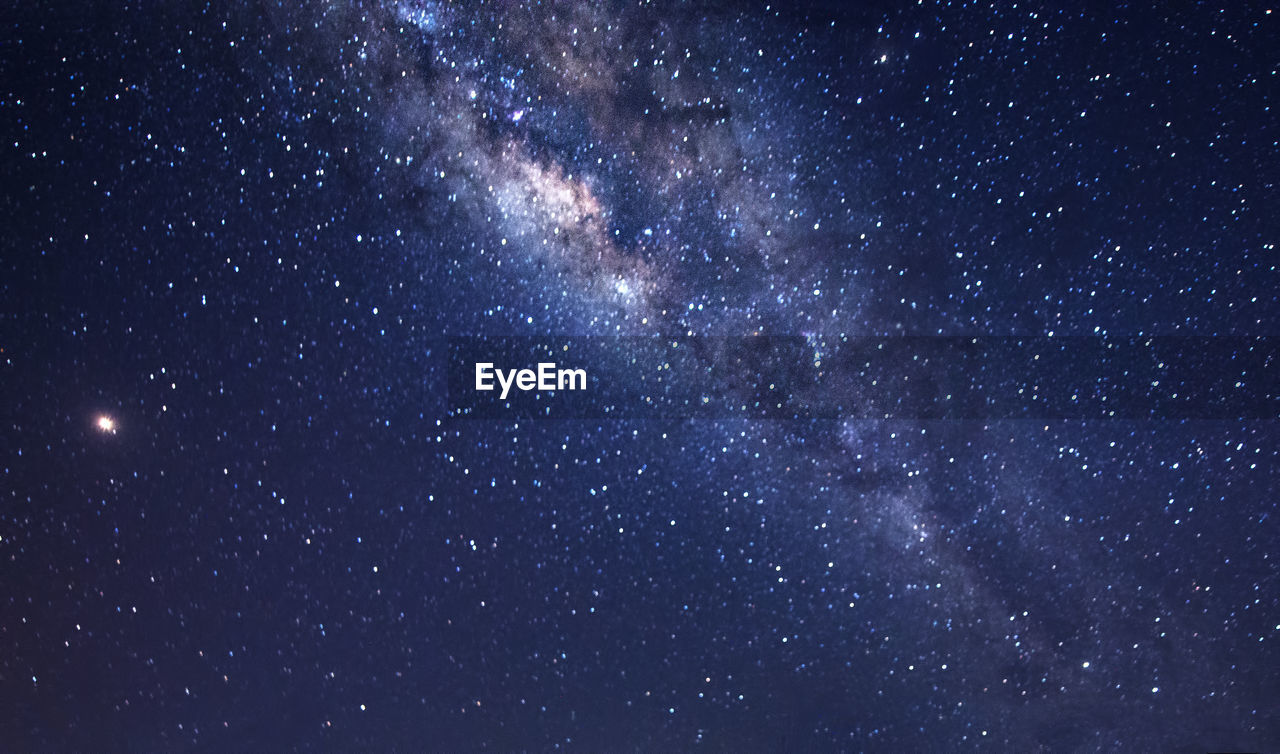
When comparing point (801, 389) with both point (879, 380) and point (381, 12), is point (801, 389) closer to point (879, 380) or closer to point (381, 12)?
point (879, 380)

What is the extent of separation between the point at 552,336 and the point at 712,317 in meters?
0.34

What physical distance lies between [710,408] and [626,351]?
0.69 ft

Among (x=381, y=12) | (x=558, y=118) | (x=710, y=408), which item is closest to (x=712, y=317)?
(x=710, y=408)

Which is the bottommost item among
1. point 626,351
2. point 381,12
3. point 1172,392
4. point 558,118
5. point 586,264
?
point 1172,392

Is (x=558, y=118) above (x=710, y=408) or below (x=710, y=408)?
above

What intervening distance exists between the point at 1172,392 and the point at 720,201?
1057 millimetres

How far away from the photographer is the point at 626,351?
1.68m

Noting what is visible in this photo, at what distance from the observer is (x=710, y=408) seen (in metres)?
1.67

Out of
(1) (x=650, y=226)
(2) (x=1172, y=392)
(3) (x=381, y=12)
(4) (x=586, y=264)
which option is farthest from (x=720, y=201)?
(2) (x=1172, y=392)

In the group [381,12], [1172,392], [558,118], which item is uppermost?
[381,12]

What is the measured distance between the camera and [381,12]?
1.63 m

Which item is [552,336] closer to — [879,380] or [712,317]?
[712,317]

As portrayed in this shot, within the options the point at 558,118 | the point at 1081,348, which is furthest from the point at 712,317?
the point at 1081,348

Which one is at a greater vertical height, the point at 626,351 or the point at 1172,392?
the point at 626,351
